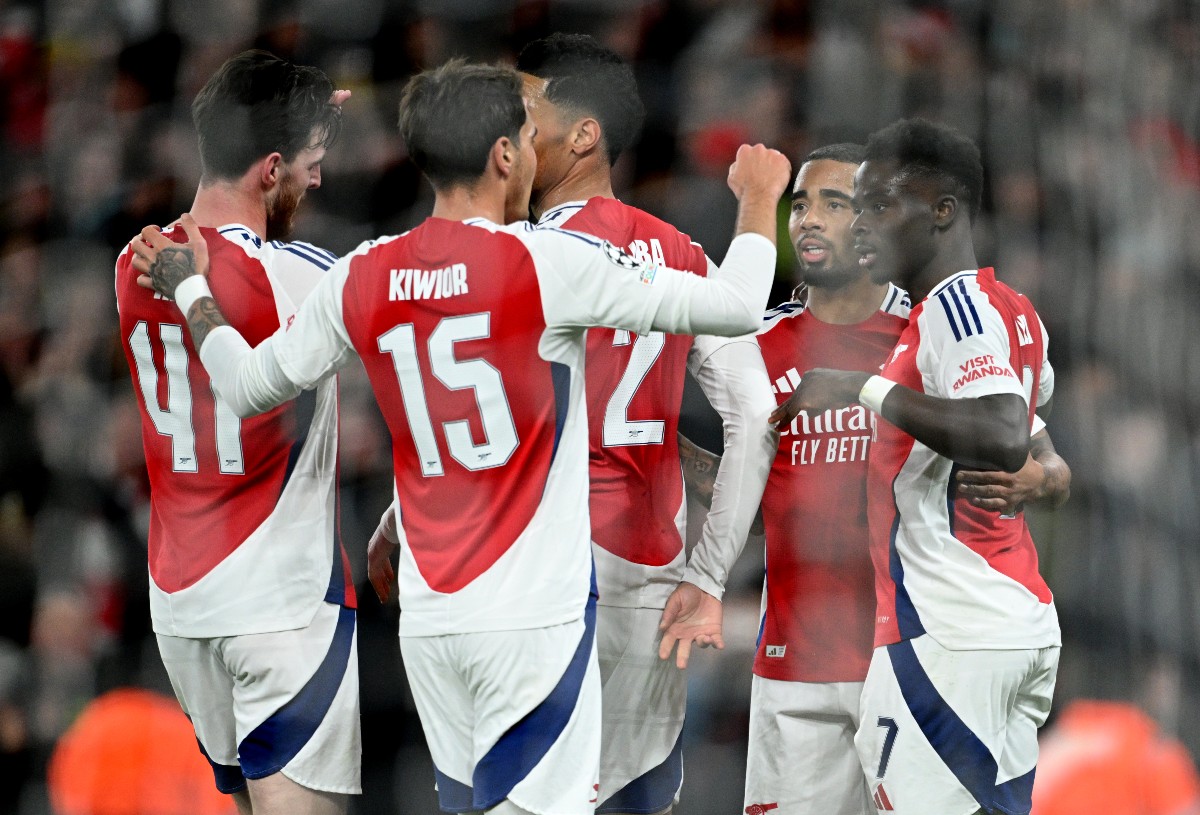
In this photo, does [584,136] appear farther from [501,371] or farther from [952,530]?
[952,530]

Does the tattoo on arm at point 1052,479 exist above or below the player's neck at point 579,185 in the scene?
below

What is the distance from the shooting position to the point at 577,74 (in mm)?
2816

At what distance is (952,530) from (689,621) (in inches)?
19.9

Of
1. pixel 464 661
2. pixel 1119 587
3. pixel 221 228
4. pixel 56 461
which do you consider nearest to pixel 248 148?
pixel 221 228

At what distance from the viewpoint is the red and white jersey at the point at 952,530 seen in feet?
7.91

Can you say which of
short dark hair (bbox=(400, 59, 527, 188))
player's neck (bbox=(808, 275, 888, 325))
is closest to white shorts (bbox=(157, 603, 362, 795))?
short dark hair (bbox=(400, 59, 527, 188))

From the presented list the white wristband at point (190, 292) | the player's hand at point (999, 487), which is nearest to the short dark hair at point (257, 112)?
the white wristband at point (190, 292)

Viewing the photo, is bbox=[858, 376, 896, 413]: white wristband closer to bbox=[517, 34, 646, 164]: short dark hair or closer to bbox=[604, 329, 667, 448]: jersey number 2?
bbox=[604, 329, 667, 448]: jersey number 2

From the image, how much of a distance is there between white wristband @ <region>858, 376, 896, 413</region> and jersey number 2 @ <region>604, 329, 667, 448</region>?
1.48 feet

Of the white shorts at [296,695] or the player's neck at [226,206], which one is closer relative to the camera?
the white shorts at [296,695]

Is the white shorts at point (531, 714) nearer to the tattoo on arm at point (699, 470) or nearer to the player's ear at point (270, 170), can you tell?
the tattoo on arm at point (699, 470)

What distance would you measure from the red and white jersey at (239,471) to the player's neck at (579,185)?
490 millimetres

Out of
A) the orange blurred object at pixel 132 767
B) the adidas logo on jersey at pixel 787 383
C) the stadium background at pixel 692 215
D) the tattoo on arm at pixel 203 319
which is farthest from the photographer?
the stadium background at pixel 692 215

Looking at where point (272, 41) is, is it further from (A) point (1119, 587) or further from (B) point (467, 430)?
(A) point (1119, 587)
